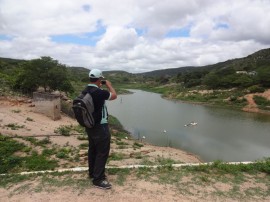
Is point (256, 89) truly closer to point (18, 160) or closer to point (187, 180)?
point (18, 160)

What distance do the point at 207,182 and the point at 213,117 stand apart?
2986 cm

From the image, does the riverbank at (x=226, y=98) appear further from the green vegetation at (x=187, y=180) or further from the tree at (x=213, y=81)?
the green vegetation at (x=187, y=180)

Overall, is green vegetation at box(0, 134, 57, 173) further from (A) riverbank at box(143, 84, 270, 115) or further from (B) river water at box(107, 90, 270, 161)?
(A) riverbank at box(143, 84, 270, 115)

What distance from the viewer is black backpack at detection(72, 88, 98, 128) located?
4871mm

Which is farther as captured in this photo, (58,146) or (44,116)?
(44,116)

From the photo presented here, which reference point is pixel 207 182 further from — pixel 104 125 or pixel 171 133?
pixel 171 133

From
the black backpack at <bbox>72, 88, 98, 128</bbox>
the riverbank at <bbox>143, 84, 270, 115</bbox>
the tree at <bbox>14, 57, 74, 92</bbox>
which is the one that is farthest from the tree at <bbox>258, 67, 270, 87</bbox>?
the black backpack at <bbox>72, 88, 98, 128</bbox>

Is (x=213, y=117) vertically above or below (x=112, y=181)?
below

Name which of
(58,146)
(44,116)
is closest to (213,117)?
(44,116)

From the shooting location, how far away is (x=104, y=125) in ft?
16.9

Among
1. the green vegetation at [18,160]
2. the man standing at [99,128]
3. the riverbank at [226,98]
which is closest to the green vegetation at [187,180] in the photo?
the man standing at [99,128]

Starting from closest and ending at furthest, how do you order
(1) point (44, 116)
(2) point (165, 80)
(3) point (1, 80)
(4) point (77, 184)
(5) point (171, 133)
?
(4) point (77, 184), (1) point (44, 116), (5) point (171, 133), (3) point (1, 80), (2) point (165, 80)

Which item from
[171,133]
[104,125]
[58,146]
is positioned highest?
[104,125]

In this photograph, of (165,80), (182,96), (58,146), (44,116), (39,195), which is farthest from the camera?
(165,80)
